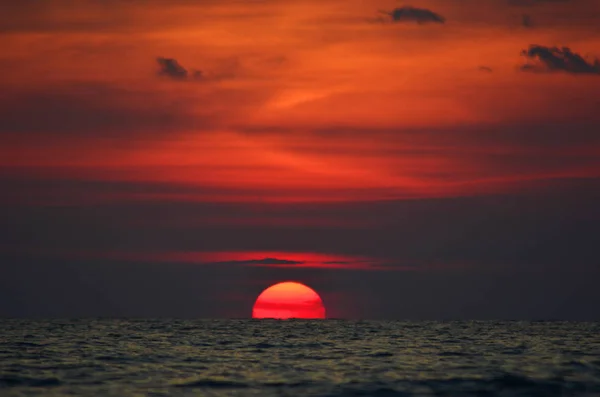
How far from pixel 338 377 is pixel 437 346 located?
29.3 meters

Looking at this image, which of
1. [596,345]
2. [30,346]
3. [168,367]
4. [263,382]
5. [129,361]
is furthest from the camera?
[596,345]

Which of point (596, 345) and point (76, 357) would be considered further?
point (596, 345)

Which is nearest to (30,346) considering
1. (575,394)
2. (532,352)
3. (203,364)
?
(203,364)

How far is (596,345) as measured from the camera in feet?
244

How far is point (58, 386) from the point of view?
40031 millimetres

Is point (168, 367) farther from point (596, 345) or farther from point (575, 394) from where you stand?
point (596, 345)

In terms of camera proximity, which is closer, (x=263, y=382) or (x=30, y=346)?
(x=263, y=382)

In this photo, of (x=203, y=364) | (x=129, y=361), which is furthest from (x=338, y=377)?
(x=129, y=361)

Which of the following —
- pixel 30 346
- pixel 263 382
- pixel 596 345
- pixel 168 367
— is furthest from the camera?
pixel 596 345

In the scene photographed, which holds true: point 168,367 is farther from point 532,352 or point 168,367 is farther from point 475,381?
point 532,352

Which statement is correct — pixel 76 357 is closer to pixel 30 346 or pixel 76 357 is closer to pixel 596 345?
pixel 30 346

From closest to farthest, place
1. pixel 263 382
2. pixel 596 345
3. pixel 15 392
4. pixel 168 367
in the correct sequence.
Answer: pixel 15 392 < pixel 263 382 < pixel 168 367 < pixel 596 345

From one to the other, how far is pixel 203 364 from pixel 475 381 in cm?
1696

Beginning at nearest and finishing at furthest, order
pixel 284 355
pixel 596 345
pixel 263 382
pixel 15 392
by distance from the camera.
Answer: pixel 15 392 < pixel 263 382 < pixel 284 355 < pixel 596 345
